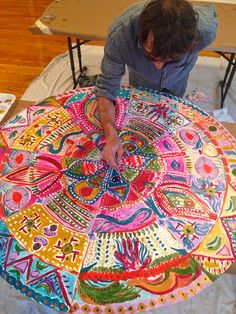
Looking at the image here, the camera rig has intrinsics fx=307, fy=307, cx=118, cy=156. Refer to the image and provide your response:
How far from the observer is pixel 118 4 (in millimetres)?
2258

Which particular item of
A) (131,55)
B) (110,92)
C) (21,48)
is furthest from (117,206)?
(21,48)

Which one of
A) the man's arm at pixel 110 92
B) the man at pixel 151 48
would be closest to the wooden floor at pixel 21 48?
the man at pixel 151 48

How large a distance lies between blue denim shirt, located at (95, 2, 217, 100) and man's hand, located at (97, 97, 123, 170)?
0.04m

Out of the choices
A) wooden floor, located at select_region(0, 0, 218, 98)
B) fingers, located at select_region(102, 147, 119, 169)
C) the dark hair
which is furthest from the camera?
wooden floor, located at select_region(0, 0, 218, 98)

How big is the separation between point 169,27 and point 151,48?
87 mm

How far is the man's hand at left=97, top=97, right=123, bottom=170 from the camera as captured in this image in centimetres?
113

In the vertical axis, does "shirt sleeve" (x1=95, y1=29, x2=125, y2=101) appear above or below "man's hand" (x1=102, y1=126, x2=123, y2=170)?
above

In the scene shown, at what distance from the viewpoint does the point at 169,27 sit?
2.76 feet

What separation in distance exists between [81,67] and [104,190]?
5.84 ft

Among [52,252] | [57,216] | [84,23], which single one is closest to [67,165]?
[57,216]

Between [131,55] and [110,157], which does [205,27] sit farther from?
[110,157]

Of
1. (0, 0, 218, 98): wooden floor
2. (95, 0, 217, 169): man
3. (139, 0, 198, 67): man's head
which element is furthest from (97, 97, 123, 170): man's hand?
(0, 0, 218, 98): wooden floor

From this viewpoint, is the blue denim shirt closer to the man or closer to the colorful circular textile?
the man

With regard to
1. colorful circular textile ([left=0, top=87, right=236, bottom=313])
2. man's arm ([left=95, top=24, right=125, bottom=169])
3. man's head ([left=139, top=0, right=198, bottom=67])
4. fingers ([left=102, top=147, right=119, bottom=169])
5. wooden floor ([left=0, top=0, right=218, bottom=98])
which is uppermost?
man's head ([left=139, top=0, right=198, bottom=67])
